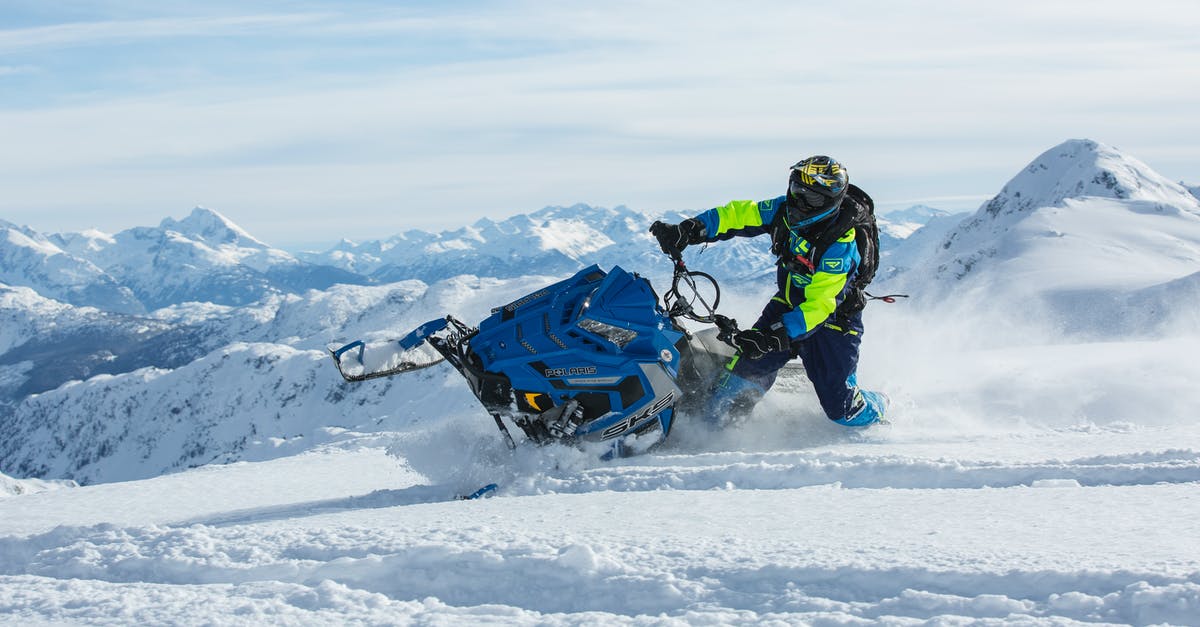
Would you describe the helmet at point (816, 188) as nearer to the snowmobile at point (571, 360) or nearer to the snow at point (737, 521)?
the snowmobile at point (571, 360)

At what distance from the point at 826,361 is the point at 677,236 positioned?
5.01ft

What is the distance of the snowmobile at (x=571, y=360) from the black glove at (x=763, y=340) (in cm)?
17

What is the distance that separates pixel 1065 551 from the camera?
11.9ft

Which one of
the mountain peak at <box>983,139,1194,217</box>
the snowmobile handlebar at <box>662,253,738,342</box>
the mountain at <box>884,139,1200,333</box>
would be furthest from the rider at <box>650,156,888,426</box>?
the mountain peak at <box>983,139,1194,217</box>

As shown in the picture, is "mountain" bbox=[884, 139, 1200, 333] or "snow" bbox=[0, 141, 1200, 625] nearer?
"snow" bbox=[0, 141, 1200, 625]

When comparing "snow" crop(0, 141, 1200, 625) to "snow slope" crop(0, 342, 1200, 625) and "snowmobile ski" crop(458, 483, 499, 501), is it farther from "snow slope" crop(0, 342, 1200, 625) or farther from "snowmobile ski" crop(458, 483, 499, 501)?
"snowmobile ski" crop(458, 483, 499, 501)

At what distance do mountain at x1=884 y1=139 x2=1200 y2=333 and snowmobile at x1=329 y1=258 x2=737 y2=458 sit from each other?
33.3 feet

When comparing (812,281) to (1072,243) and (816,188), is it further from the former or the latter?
(1072,243)

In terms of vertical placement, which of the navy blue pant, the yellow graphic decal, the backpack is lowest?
the yellow graphic decal

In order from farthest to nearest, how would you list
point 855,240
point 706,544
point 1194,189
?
point 1194,189
point 855,240
point 706,544

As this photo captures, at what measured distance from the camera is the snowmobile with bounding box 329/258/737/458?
22.1 ft

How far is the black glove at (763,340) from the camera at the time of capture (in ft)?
21.6

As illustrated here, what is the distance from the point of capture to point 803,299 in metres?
6.75

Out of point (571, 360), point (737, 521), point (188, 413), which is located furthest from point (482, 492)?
point (188, 413)
